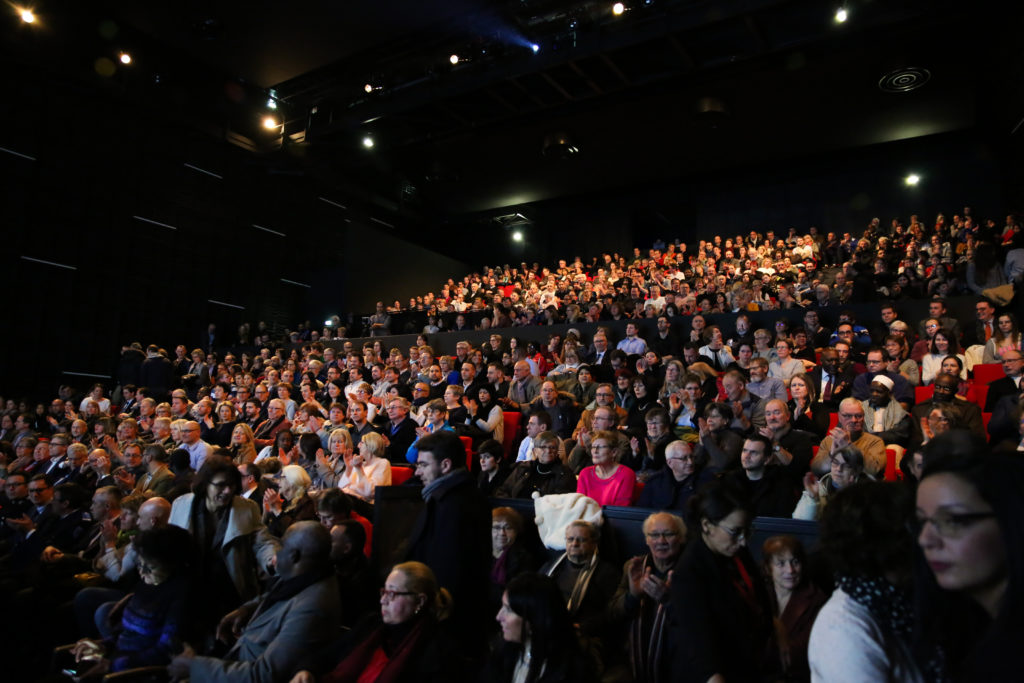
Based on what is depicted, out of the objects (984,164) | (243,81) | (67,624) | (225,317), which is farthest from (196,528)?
(984,164)

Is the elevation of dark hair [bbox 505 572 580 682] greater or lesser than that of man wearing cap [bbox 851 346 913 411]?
lesser

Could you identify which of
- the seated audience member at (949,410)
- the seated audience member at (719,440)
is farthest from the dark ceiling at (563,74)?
the seated audience member at (719,440)

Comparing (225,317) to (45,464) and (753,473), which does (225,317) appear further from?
(753,473)

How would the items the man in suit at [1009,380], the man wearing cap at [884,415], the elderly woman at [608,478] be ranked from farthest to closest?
the man in suit at [1009,380], the man wearing cap at [884,415], the elderly woman at [608,478]

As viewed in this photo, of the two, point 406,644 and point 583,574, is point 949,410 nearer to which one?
point 583,574

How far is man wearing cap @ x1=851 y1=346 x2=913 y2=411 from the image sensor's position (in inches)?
174

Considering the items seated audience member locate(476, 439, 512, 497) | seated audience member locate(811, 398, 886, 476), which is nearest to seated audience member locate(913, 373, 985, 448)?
seated audience member locate(811, 398, 886, 476)

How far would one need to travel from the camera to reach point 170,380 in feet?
31.2

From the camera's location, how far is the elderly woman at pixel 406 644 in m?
1.97

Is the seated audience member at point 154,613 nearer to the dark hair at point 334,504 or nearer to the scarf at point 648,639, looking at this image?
the dark hair at point 334,504

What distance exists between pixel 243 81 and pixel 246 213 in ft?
8.11

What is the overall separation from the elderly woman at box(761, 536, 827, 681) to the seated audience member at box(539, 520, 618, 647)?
1.99 ft

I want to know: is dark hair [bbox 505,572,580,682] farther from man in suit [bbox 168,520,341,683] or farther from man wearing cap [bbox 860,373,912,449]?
man wearing cap [bbox 860,373,912,449]

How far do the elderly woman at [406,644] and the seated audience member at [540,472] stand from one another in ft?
4.99
